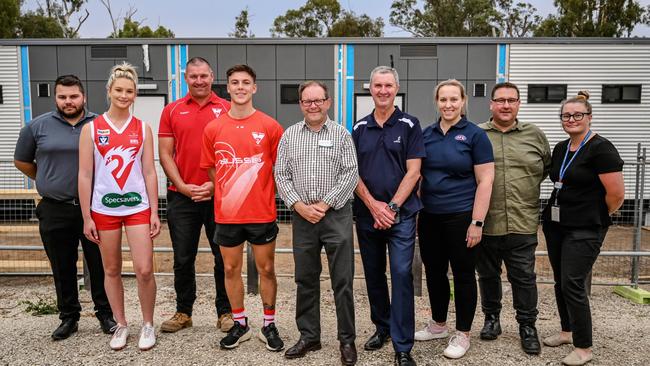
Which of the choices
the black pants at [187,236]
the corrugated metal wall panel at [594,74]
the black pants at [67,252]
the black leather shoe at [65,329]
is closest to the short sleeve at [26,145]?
the black pants at [67,252]

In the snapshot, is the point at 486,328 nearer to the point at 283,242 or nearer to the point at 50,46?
the point at 283,242

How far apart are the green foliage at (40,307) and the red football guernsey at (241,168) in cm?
219

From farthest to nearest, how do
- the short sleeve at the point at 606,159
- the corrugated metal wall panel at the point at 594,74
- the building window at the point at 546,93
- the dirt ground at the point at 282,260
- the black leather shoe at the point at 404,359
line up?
the building window at the point at 546,93, the corrugated metal wall panel at the point at 594,74, the dirt ground at the point at 282,260, the black leather shoe at the point at 404,359, the short sleeve at the point at 606,159

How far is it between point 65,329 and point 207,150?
6.04 feet

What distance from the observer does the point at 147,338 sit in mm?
3789

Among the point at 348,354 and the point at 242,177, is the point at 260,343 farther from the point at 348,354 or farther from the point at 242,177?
the point at 242,177

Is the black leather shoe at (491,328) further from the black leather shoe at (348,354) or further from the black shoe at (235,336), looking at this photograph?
the black shoe at (235,336)

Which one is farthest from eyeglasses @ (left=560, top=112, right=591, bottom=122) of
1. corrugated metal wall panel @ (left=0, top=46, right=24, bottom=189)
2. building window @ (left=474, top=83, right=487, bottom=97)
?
corrugated metal wall panel @ (left=0, top=46, right=24, bottom=189)

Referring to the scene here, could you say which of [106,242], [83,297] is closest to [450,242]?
[106,242]

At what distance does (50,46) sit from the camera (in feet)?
35.8

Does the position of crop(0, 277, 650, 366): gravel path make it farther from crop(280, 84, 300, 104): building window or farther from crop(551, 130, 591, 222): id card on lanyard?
crop(280, 84, 300, 104): building window

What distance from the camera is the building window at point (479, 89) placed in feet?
36.4

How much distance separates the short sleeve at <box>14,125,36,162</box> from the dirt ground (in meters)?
2.56

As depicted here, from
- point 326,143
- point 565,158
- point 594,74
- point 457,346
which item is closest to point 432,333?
point 457,346
